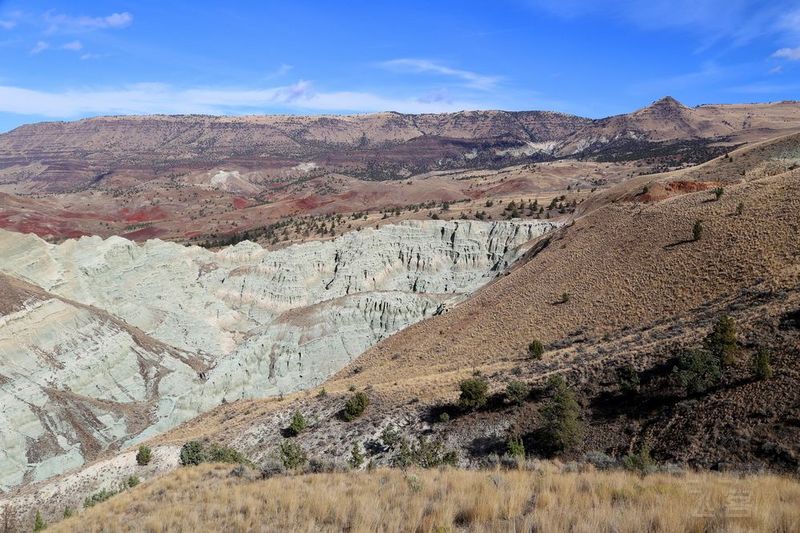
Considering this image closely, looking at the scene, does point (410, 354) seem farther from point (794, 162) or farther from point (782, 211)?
point (794, 162)

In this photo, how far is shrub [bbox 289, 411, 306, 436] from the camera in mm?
23688

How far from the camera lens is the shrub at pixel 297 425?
23688 mm

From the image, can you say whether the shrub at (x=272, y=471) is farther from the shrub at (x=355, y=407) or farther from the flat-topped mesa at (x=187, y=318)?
the flat-topped mesa at (x=187, y=318)

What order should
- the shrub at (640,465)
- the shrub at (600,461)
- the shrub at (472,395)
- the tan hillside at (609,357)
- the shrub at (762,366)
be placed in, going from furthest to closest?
the shrub at (472,395) → the shrub at (762,366) → the tan hillside at (609,357) → the shrub at (600,461) → the shrub at (640,465)

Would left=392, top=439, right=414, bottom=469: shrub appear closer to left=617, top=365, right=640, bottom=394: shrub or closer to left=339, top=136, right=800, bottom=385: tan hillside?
left=617, top=365, right=640, bottom=394: shrub

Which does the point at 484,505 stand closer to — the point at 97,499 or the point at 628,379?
the point at 628,379

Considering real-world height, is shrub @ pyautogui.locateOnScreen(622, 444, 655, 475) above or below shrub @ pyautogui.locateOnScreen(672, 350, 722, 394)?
below

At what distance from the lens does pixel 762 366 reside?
15820 millimetres

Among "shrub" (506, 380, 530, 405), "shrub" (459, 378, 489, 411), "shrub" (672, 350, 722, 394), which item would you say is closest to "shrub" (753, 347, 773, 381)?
"shrub" (672, 350, 722, 394)

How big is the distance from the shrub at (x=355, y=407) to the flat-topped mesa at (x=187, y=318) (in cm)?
2416

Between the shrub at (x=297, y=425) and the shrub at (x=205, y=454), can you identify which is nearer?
the shrub at (x=205, y=454)

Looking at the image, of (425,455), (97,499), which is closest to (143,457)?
(97,499)

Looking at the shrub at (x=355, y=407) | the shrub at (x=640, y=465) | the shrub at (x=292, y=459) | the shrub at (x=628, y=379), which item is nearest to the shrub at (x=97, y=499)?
the shrub at (x=292, y=459)

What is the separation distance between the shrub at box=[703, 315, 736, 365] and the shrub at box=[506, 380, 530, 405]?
6.57 m
